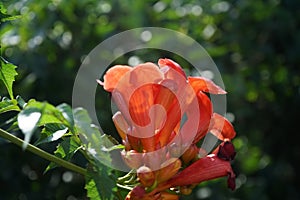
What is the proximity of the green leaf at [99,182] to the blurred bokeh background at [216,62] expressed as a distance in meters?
1.22

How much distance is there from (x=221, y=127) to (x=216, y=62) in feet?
7.56

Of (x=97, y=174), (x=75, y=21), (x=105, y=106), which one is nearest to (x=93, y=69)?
(x=105, y=106)

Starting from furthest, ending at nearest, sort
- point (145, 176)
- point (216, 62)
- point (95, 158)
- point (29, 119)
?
point (216, 62) < point (145, 176) < point (95, 158) < point (29, 119)

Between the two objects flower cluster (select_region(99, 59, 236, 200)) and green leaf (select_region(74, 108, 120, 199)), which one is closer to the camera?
green leaf (select_region(74, 108, 120, 199))

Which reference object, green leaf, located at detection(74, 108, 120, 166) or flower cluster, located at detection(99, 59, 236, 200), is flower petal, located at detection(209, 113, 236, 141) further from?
A: green leaf, located at detection(74, 108, 120, 166)

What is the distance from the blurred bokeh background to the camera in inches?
116

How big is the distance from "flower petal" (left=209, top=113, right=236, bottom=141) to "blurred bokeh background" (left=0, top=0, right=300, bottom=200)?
3.60 ft

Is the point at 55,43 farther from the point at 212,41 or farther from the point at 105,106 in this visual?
the point at 212,41

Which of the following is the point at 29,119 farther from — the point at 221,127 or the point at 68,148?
the point at 221,127

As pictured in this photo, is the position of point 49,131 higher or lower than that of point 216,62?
higher

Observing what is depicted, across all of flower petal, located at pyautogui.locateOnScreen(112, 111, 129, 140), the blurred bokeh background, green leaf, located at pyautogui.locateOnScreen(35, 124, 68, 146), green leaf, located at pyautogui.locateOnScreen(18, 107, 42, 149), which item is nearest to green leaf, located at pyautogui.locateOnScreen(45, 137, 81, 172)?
green leaf, located at pyautogui.locateOnScreen(35, 124, 68, 146)

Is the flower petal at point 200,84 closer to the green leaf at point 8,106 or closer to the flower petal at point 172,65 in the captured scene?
the flower petal at point 172,65

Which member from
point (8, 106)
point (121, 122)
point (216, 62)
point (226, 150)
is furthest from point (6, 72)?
point (216, 62)

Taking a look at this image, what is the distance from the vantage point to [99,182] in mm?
1198
